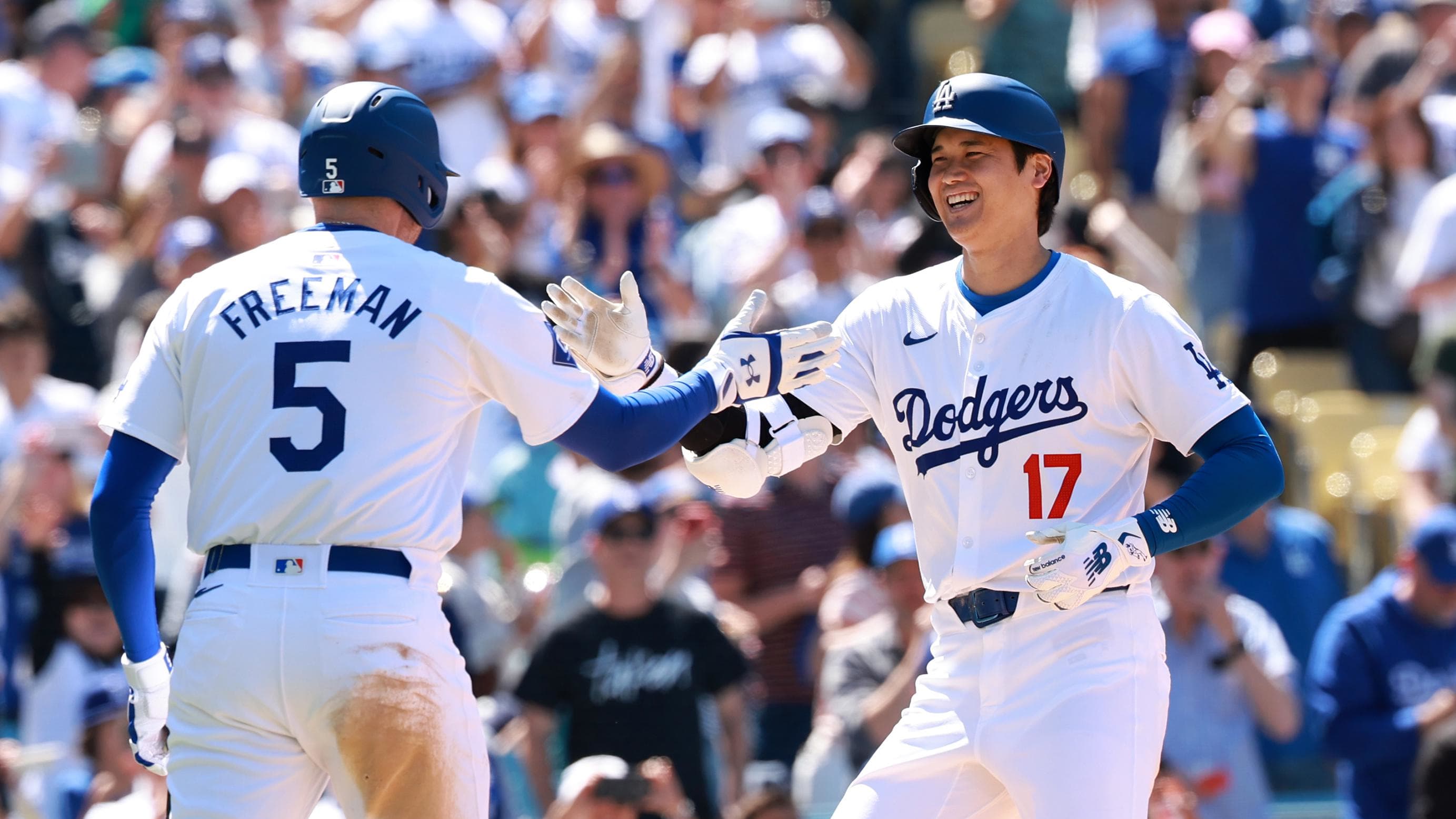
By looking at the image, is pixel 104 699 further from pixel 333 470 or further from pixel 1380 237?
pixel 1380 237

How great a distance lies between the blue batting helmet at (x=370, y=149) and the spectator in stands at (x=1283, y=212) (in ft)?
22.9

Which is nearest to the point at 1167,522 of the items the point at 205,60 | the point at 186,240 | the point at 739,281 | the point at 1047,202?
the point at 1047,202

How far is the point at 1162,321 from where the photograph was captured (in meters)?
4.74

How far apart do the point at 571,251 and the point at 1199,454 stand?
5820mm

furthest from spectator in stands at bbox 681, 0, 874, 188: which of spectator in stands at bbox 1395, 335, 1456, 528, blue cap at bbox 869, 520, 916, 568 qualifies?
spectator in stands at bbox 1395, 335, 1456, 528

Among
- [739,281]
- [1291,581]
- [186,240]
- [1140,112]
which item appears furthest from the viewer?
[1140,112]

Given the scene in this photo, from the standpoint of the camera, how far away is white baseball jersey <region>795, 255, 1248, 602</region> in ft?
15.5

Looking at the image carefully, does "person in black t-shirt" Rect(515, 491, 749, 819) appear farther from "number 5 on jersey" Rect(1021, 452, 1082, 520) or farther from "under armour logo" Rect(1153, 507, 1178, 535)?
"under armour logo" Rect(1153, 507, 1178, 535)

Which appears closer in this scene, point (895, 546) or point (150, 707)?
point (150, 707)

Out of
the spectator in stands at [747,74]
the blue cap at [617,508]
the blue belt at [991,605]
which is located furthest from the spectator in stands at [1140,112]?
the blue belt at [991,605]

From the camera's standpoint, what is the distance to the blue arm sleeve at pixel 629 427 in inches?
186

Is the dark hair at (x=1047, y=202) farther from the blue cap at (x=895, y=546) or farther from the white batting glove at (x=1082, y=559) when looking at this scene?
the blue cap at (x=895, y=546)

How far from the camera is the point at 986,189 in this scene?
4934 mm

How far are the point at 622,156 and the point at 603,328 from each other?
18.4 ft
